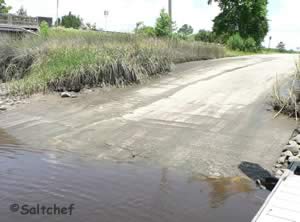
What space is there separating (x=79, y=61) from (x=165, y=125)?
5.60 m

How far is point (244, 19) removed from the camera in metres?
50.7

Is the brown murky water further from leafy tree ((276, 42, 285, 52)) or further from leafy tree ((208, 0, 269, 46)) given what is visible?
leafy tree ((276, 42, 285, 52))

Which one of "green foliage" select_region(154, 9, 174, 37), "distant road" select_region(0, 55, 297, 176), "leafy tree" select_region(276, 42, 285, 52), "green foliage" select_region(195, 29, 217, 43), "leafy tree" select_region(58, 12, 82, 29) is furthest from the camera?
"leafy tree" select_region(276, 42, 285, 52)

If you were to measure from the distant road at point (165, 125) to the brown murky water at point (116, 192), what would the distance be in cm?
60

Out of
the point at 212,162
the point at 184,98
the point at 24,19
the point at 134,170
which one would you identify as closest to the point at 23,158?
the point at 134,170

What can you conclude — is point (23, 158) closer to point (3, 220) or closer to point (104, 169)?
point (104, 169)

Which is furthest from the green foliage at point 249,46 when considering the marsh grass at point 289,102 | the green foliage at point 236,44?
the marsh grass at point 289,102

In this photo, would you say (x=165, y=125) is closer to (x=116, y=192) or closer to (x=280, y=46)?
(x=116, y=192)

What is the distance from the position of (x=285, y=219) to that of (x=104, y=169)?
3.77 meters

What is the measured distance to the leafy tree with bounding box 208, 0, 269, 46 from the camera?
165ft

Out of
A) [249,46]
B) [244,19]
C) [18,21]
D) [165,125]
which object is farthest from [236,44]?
[165,125]

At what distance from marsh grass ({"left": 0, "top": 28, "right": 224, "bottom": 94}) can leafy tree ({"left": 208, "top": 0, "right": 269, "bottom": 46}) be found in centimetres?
3335

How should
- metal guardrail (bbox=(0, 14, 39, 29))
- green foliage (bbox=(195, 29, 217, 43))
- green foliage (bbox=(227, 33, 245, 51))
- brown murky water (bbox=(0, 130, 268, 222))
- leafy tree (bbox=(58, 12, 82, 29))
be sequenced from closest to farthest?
1. brown murky water (bbox=(0, 130, 268, 222))
2. metal guardrail (bbox=(0, 14, 39, 29))
3. green foliage (bbox=(227, 33, 245, 51))
4. green foliage (bbox=(195, 29, 217, 43))
5. leafy tree (bbox=(58, 12, 82, 29))

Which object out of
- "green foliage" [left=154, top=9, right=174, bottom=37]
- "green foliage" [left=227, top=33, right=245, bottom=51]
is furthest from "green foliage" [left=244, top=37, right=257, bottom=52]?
"green foliage" [left=154, top=9, right=174, bottom=37]
